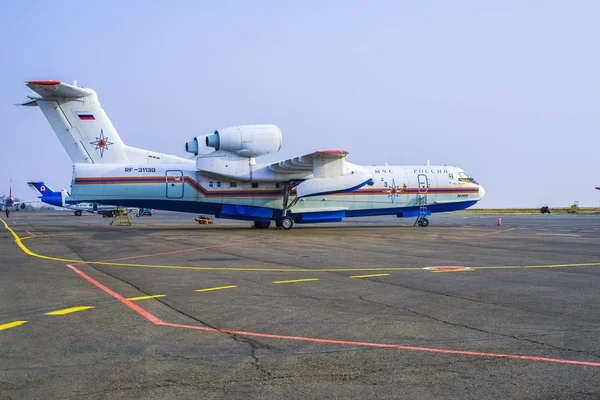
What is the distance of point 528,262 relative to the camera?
1659cm

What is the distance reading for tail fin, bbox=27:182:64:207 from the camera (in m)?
88.2

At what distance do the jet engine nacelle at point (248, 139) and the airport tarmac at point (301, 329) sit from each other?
639 inches

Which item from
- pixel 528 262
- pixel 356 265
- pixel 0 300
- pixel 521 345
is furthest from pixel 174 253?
pixel 521 345

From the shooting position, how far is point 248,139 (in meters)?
32.4

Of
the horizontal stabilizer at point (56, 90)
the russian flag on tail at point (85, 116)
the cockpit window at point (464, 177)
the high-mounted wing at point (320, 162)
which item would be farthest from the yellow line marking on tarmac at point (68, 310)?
the cockpit window at point (464, 177)

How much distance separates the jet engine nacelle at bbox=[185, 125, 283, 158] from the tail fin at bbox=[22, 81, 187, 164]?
515 centimetres

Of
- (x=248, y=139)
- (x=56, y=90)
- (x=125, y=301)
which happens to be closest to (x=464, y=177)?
(x=248, y=139)

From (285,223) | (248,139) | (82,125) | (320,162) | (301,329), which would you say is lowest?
(301,329)

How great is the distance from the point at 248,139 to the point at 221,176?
265cm

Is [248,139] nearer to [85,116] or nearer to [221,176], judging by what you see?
[221,176]

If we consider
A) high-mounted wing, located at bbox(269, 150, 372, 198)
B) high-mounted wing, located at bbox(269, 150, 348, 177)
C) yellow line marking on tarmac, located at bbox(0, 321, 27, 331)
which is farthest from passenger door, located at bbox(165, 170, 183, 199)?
yellow line marking on tarmac, located at bbox(0, 321, 27, 331)

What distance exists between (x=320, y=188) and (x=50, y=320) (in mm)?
22933

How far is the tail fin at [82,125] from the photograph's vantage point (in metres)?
30.9

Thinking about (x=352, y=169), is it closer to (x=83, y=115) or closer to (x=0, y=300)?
(x=83, y=115)
